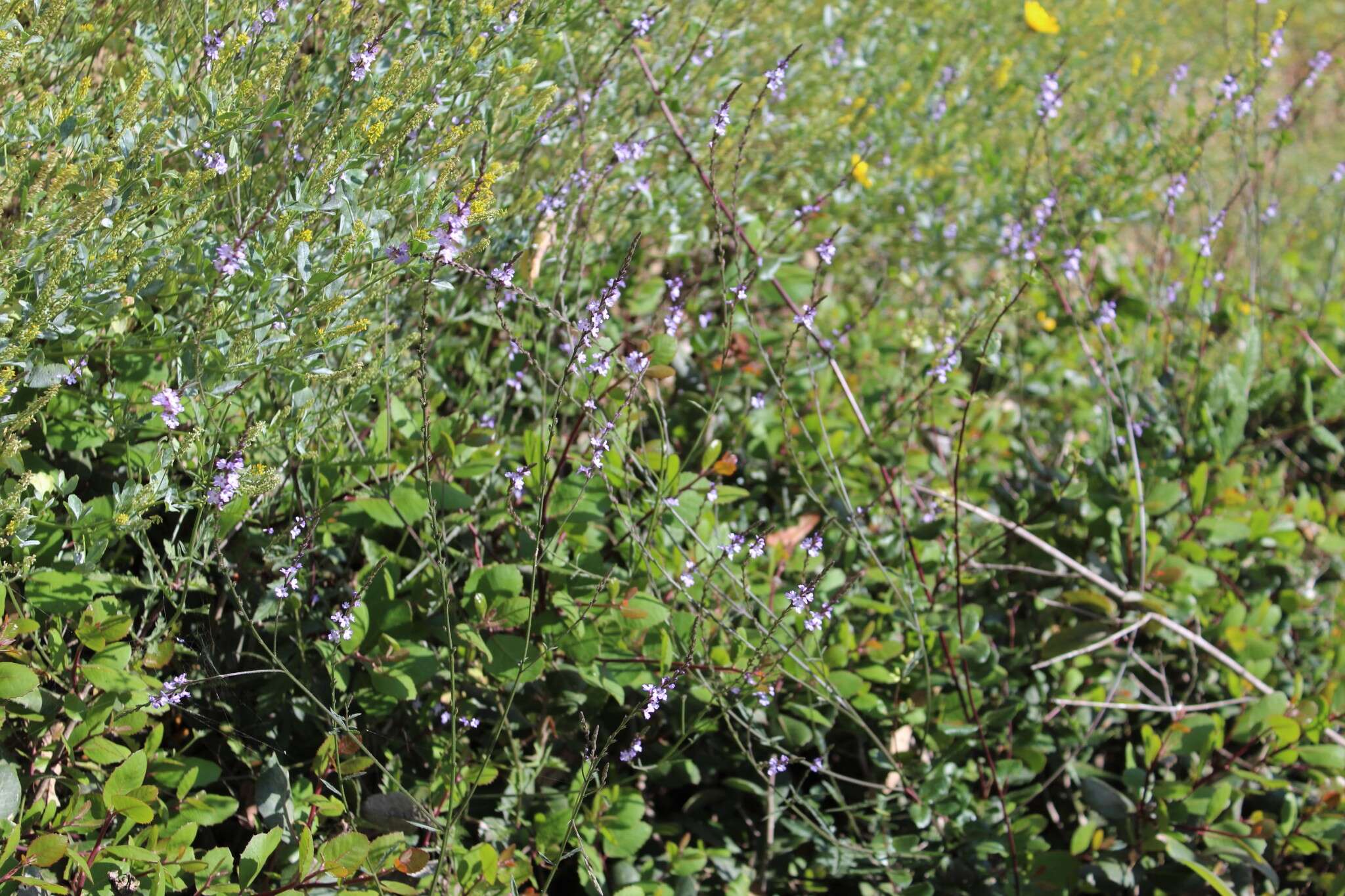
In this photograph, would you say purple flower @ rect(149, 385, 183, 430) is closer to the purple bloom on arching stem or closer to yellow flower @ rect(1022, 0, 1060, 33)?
the purple bloom on arching stem

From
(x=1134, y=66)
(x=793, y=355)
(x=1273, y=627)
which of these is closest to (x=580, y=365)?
(x=793, y=355)

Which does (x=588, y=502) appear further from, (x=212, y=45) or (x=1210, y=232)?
(x=1210, y=232)

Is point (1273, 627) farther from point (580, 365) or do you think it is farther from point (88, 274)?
point (88, 274)

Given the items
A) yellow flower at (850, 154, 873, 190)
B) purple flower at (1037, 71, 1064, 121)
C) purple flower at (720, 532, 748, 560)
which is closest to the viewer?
purple flower at (720, 532, 748, 560)

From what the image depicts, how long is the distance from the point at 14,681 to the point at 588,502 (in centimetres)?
90

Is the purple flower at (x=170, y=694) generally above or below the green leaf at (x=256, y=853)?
above

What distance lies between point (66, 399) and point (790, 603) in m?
1.19

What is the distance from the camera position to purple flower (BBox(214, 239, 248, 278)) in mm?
1588

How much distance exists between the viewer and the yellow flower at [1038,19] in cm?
423

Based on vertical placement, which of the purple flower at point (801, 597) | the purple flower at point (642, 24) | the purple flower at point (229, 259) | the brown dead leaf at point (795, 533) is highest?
the purple flower at point (642, 24)

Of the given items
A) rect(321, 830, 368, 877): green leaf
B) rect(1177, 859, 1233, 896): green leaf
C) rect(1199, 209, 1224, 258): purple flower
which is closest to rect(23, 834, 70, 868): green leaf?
rect(321, 830, 368, 877): green leaf

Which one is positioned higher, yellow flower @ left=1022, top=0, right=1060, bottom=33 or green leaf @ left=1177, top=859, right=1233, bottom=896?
yellow flower @ left=1022, top=0, right=1060, bottom=33

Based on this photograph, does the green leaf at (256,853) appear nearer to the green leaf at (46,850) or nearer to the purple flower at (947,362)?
the green leaf at (46,850)

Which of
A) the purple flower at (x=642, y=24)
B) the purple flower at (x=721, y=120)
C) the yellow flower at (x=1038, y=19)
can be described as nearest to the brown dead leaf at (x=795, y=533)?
the purple flower at (x=721, y=120)
